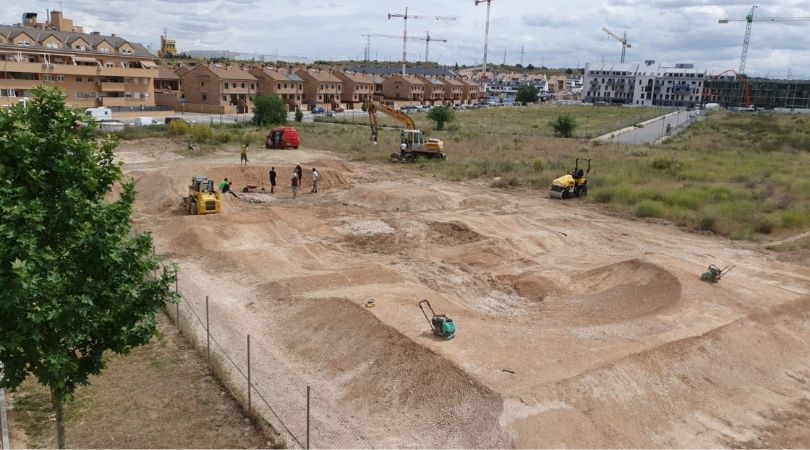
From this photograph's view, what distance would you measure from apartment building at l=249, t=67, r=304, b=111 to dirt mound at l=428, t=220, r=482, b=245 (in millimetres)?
65904

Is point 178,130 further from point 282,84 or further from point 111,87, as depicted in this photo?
point 282,84

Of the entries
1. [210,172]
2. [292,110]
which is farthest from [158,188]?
[292,110]

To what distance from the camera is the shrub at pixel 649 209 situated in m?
29.3

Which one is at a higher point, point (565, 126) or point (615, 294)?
point (565, 126)

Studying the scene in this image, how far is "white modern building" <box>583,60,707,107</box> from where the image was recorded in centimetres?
16100

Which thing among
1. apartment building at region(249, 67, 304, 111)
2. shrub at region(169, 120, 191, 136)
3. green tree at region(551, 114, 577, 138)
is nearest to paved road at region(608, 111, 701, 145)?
green tree at region(551, 114, 577, 138)

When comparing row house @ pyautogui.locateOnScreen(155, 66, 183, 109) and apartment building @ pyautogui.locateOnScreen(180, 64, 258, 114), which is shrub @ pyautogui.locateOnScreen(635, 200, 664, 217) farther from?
row house @ pyautogui.locateOnScreen(155, 66, 183, 109)

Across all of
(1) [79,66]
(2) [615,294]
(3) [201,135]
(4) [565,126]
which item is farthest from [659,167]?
(1) [79,66]

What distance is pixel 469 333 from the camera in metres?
13.9

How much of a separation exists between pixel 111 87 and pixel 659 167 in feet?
194

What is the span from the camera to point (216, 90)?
8238 centimetres

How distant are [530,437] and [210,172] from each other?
98.5ft

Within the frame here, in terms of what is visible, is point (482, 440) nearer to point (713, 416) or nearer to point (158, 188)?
point (713, 416)

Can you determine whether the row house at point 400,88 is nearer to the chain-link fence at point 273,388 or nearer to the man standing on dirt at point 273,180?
the man standing on dirt at point 273,180
